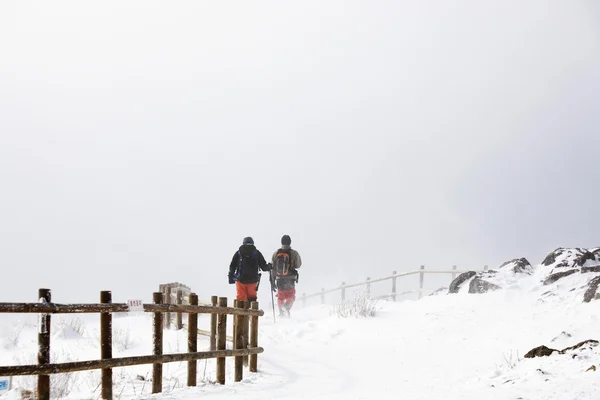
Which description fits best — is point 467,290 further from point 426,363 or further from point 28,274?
point 28,274

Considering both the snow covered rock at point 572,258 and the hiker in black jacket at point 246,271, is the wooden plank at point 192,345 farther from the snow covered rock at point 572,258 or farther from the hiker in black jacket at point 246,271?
the snow covered rock at point 572,258

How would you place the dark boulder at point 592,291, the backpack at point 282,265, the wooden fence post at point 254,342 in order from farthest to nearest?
the backpack at point 282,265
the dark boulder at point 592,291
the wooden fence post at point 254,342

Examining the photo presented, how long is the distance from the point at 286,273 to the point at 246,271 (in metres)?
2.36

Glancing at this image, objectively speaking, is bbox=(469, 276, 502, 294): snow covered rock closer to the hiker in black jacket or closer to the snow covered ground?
the snow covered ground

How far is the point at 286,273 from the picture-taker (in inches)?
580

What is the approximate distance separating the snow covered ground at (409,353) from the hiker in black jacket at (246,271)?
0.96 meters

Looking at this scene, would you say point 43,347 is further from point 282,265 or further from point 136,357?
point 282,265

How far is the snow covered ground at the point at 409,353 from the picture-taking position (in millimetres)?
6039

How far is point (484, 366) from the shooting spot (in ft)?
27.1

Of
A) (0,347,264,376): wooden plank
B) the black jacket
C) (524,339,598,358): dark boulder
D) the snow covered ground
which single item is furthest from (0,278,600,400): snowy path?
the black jacket

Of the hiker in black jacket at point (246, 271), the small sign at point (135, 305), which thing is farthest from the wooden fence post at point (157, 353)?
the hiker in black jacket at point (246, 271)

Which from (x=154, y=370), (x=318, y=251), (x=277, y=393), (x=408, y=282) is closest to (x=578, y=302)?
(x=277, y=393)

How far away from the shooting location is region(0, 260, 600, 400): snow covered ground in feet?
19.8

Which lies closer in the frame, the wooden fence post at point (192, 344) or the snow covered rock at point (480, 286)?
the wooden fence post at point (192, 344)
